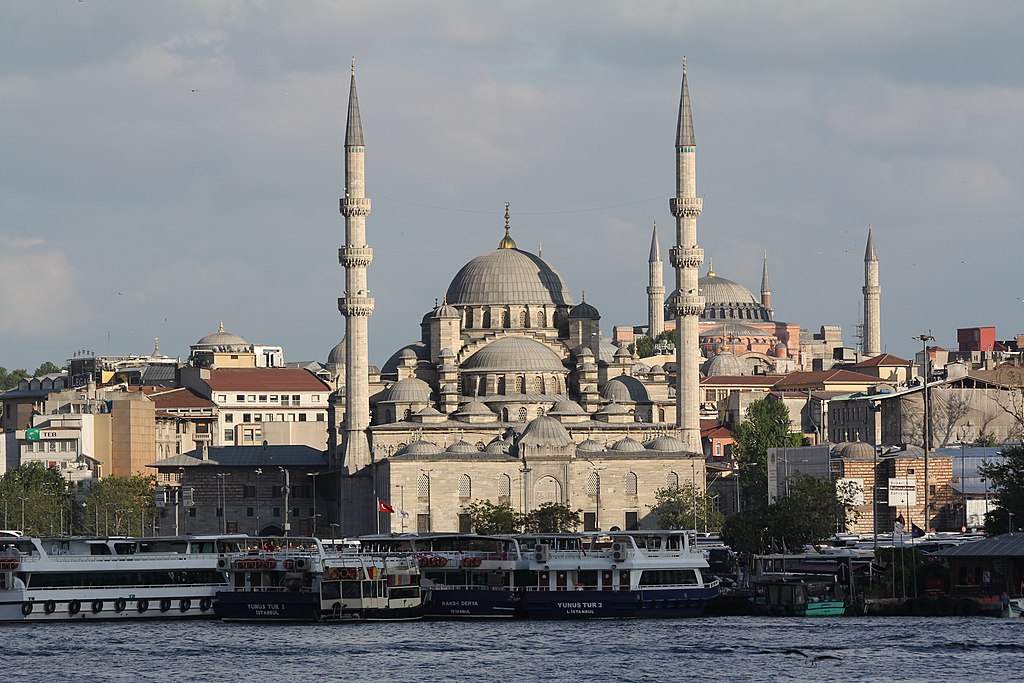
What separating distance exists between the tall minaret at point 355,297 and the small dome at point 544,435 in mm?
8699

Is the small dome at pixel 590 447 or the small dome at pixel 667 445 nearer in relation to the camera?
the small dome at pixel 667 445

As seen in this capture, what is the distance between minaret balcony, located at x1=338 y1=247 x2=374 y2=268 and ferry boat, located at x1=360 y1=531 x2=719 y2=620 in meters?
49.5

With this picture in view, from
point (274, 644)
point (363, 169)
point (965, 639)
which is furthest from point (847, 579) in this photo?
point (363, 169)

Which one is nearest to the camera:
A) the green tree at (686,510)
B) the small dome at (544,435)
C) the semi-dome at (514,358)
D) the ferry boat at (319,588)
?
the ferry boat at (319,588)

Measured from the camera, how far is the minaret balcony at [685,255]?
132250mm

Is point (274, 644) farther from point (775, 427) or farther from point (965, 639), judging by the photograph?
point (775, 427)

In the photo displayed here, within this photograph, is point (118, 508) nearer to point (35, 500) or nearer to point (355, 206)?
A: point (35, 500)

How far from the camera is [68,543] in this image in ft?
276

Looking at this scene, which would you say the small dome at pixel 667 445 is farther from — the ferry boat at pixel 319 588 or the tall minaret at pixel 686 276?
the ferry boat at pixel 319 588

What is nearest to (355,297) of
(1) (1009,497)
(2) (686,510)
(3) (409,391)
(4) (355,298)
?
(4) (355,298)

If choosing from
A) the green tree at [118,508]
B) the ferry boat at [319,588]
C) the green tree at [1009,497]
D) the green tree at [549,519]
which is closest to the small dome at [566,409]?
the green tree at [549,519]

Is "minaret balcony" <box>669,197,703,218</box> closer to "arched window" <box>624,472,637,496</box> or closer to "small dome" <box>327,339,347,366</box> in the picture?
"arched window" <box>624,472,637,496</box>

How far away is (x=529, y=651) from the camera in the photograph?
239ft

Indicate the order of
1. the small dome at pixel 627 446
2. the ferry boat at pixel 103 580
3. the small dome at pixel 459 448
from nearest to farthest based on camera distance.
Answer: the ferry boat at pixel 103 580 → the small dome at pixel 627 446 → the small dome at pixel 459 448
